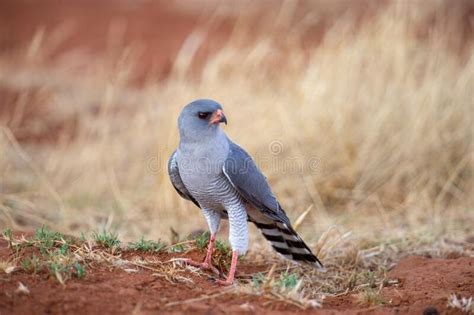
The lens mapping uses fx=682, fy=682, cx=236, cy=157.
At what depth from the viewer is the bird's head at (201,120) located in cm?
441

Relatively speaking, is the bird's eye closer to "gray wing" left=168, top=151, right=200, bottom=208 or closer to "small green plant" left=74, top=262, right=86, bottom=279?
"gray wing" left=168, top=151, right=200, bottom=208

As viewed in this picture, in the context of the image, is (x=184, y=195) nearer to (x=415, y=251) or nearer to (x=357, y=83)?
(x=415, y=251)

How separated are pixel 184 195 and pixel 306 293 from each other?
1.12 metres

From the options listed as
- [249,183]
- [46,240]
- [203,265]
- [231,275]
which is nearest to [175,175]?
[249,183]

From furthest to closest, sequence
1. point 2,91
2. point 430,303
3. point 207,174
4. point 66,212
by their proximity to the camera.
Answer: point 2,91, point 66,212, point 207,174, point 430,303

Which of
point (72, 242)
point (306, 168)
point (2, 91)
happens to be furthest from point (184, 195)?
point (2, 91)

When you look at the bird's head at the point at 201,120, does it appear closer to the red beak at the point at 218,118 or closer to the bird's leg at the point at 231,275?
the red beak at the point at 218,118

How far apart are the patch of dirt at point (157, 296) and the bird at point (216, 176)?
358mm

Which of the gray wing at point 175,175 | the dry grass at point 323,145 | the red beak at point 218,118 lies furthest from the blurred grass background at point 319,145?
the red beak at point 218,118

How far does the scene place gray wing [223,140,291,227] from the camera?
441cm

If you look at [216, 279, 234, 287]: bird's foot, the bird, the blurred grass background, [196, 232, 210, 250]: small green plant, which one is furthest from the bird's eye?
the blurred grass background

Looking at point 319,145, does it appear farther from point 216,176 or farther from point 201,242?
point 216,176

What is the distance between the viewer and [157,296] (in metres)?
3.79

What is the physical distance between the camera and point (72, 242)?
14.5 feet
